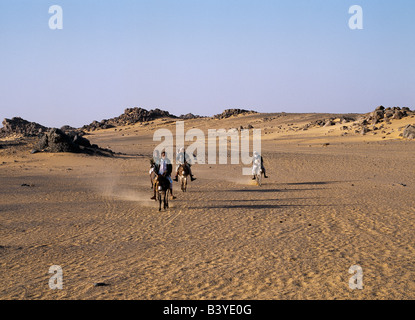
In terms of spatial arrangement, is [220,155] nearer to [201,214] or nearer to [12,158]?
[12,158]

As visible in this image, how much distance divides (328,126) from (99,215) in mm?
60259

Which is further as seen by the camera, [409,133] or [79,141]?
[409,133]

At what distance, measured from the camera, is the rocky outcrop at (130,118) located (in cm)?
11175

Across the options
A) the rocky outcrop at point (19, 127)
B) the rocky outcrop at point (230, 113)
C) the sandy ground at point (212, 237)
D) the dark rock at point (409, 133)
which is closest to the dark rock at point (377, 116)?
the dark rock at point (409, 133)

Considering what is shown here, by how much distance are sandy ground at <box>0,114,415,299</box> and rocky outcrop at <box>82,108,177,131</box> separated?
86.2 m

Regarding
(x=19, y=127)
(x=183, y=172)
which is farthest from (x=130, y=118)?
(x=183, y=172)

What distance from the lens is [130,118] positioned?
377ft

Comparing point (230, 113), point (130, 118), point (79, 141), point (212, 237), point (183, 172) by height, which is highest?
point (230, 113)

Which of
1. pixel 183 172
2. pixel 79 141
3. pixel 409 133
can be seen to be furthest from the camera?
pixel 409 133

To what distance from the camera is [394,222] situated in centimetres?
1348

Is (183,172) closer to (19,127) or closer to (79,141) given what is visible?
(79,141)

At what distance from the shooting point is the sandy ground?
26.8ft

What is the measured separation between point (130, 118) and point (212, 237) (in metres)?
106

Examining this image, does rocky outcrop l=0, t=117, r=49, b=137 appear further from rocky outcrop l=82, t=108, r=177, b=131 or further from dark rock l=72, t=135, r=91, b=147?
dark rock l=72, t=135, r=91, b=147
